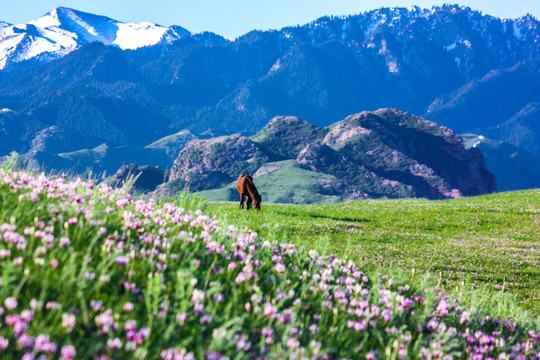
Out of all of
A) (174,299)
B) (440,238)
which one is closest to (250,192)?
(440,238)

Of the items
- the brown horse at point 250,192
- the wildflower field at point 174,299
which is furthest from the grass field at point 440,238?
the wildflower field at point 174,299

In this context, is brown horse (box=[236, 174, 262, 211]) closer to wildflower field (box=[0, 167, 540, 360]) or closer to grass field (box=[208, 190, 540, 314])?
grass field (box=[208, 190, 540, 314])

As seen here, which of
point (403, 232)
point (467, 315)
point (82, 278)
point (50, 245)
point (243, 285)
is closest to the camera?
point (82, 278)

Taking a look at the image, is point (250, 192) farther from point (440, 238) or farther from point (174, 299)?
point (174, 299)

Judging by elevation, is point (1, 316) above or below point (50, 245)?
below

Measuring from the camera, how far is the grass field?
13648 mm

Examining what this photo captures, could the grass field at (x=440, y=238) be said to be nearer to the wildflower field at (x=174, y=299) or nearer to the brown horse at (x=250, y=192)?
the brown horse at (x=250, y=192)

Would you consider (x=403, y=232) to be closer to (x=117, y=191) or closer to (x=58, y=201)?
(x=117, y=191)

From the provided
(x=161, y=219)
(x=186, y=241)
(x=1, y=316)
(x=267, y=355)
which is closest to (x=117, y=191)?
(x=161, y=219)

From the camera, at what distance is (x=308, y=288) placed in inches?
231

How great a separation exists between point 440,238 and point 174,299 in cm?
1996

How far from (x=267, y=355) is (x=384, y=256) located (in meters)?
12.7

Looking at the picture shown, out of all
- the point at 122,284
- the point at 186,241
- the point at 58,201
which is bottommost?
the point at 122,284

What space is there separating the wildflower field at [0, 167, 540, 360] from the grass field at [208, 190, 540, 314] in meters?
1.92
